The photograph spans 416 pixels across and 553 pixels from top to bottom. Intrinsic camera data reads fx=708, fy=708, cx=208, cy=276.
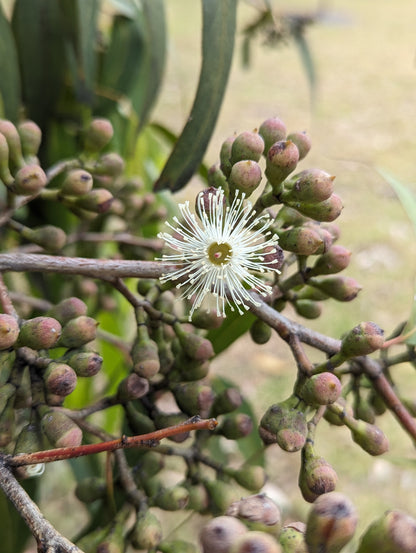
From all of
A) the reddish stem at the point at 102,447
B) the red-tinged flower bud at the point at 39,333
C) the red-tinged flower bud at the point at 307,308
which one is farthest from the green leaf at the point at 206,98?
the reddish stem at the point at 102,447

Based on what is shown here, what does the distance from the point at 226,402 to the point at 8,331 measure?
286 mm

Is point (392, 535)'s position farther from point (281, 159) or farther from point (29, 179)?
point (29, 179)

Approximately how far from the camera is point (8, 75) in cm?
122

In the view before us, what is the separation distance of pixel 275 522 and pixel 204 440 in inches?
10.8

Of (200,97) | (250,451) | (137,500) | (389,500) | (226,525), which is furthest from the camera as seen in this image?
(389,500)

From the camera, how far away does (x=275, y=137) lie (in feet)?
2.67

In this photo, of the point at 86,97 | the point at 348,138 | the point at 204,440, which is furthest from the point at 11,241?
the point at 348,138

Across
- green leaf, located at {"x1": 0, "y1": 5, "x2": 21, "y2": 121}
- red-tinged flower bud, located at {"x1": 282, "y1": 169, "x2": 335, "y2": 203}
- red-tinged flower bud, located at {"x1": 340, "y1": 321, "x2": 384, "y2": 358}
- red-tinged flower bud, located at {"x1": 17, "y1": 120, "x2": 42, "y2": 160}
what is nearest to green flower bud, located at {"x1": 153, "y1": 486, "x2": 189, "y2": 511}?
red-tinged flower bud, located at {"x1": 340, "y1": 321, "x2": 384, "y2": 358}

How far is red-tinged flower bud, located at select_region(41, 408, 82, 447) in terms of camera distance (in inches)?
27.1

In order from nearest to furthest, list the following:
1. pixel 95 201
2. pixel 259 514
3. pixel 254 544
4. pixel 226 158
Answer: pixel 254 544 < pixel 259 514 < pixel 226 158 < pixel 95 201

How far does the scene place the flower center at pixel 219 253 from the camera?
2.58ft

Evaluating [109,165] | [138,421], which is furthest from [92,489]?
[109,165]

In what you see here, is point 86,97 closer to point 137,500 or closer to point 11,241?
point 11,241

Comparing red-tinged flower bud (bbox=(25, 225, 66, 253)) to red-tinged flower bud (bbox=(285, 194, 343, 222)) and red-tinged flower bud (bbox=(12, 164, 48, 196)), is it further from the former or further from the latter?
red-tinged flower bud (bbox=(285, 194, 343, 222))
